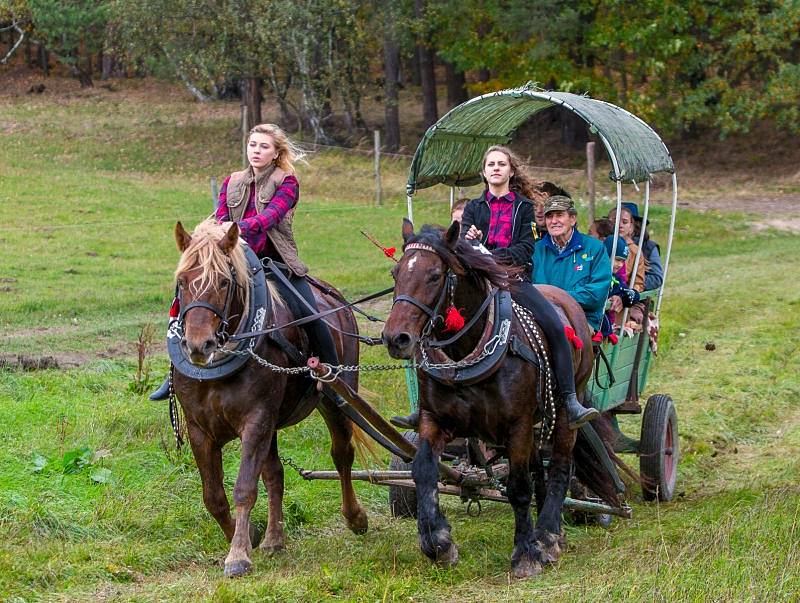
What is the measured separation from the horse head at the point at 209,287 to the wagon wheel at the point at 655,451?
12.0ft

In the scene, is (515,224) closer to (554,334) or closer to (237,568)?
(554,334)

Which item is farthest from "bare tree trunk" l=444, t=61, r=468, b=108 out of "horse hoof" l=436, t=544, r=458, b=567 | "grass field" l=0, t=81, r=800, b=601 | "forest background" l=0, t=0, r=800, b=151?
"horse hoof" l=436, t=544, r=458, b=567

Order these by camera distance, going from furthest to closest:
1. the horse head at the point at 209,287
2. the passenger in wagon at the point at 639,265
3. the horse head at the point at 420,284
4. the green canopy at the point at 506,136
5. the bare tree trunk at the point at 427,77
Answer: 1. the bare tree trunk at the point at 427,77
2. the passenger in wagon at the point at 639,265
3. the green canopy at the point at 506,136
4. the horse head at the point at 209,287
5. the horse head at the point at 420,284

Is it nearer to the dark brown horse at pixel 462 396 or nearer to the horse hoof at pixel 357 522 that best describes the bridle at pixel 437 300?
the dark brown horse at pixel 462 396

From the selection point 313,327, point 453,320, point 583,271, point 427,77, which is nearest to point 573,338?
point 583,271

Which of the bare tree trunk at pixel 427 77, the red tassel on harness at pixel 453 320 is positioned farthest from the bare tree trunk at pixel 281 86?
the red tassel on harness at pixel 453 320

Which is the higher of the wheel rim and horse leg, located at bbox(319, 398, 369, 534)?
horse leg, located at bbox(319, 398, 369, 534)

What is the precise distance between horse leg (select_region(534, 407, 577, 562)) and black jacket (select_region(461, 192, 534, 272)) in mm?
1069

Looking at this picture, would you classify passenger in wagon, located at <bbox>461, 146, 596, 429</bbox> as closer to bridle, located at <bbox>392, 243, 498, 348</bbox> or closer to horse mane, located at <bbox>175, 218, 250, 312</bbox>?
bridle, located at <bbox>392, 243, 498, 348</bbox>

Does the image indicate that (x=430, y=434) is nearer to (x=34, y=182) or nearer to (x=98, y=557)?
(x=98, y=557)

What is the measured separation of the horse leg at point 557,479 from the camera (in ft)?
22.1

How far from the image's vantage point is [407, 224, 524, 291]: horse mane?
5.98 metres

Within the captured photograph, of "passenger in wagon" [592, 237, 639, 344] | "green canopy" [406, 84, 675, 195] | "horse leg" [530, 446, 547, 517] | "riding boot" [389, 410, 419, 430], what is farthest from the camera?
"passenger in wagon" [592, 237, 639, 344]

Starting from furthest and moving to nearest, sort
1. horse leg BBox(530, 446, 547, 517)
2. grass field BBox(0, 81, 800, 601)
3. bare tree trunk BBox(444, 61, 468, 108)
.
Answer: bare tree trunk BBox(444, 61, 468, 108) → horse leg BBox(530, 446, 547, 517) → grass field BBox(0, 81, 800, 601)
